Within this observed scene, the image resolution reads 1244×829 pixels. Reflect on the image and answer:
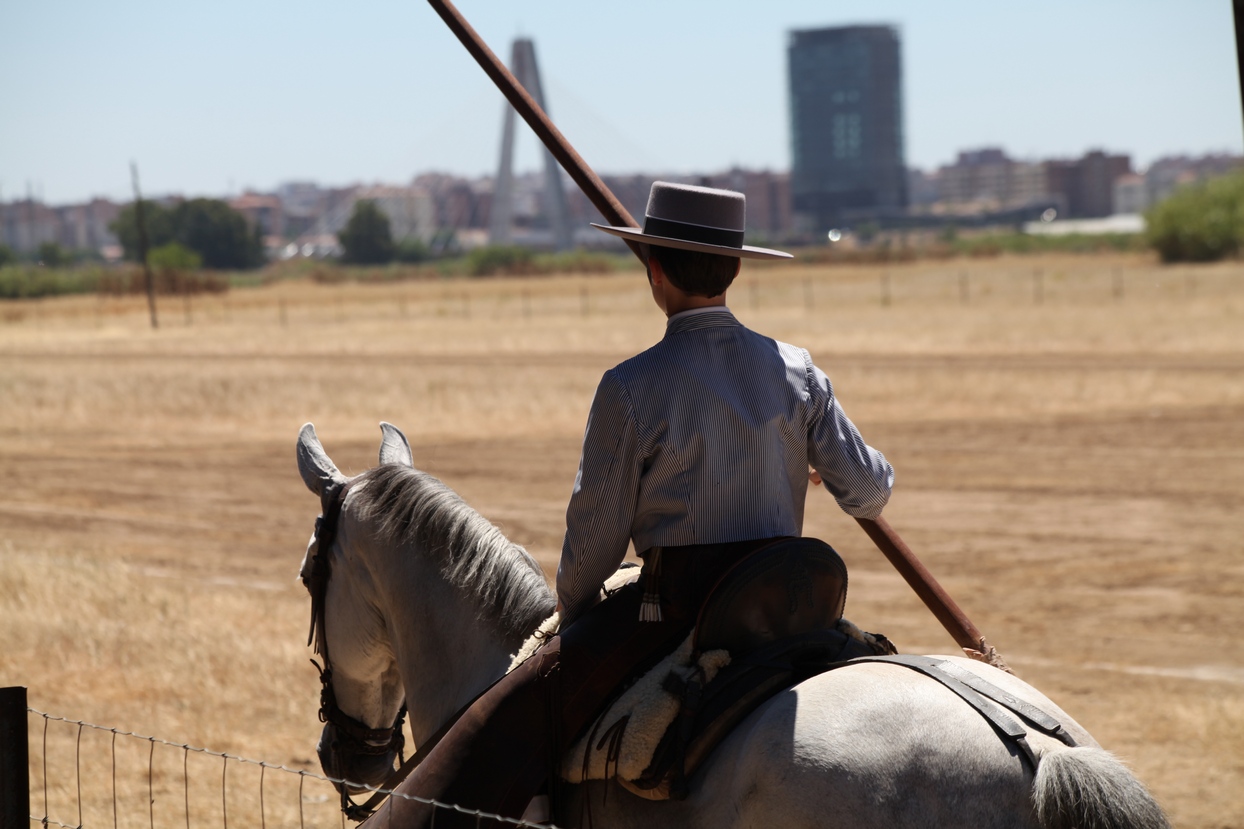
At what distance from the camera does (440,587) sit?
344 centimetres

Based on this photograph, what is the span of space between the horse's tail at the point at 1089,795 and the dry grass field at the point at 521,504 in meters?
3.48

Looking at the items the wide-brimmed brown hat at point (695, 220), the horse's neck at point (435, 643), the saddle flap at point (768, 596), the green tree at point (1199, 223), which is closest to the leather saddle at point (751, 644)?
the saddle flap at point (768, 596)

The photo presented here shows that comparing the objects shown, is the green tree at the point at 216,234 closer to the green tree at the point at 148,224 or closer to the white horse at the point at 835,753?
the green tree at the point at 148,224

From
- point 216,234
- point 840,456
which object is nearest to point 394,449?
point 840,456

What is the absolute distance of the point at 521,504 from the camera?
564 inches

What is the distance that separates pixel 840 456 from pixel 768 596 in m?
0.41

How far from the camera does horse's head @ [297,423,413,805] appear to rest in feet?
12.0

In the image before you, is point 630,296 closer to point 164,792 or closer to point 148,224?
point 148,224

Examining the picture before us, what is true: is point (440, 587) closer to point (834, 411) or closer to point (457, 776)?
point (457, 776)

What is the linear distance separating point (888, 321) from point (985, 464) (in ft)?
66.6

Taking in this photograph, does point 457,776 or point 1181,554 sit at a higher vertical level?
point 457,776

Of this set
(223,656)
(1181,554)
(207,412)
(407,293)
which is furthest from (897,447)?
(407,293)

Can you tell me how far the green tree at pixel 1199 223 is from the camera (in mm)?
60562

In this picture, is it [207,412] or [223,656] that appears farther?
[207,412]
